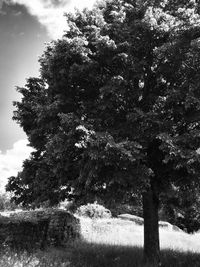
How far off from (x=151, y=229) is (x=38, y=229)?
17.9 feet

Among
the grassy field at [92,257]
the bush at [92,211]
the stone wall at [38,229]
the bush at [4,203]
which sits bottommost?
the grassy field at [92,257]

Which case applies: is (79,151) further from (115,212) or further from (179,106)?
(115,212)

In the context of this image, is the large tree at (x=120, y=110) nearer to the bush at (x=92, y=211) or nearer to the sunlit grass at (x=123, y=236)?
the sunlit grass at (x=123, y=236)

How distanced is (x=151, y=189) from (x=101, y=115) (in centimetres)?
363

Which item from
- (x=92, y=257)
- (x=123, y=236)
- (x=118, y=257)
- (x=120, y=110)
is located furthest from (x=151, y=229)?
(x=123, y=236)

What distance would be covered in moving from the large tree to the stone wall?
1.18m

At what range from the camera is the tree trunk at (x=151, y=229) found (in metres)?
12.7

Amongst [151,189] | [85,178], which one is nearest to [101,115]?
[85,178]

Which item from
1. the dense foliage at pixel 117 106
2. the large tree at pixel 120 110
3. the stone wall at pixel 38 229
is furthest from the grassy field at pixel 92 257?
the dense foliage at pixel 117 106

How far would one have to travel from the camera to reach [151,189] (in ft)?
42.3

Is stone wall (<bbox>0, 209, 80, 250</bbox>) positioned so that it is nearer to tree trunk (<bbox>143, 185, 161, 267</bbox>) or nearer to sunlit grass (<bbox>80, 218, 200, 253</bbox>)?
sunlit grass (<bbox>80, 218, 200, 253</bbox>)

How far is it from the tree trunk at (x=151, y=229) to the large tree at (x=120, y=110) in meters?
0.04

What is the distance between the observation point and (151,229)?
43.7ft

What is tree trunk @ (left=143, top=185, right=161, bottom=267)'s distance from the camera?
12.7m
